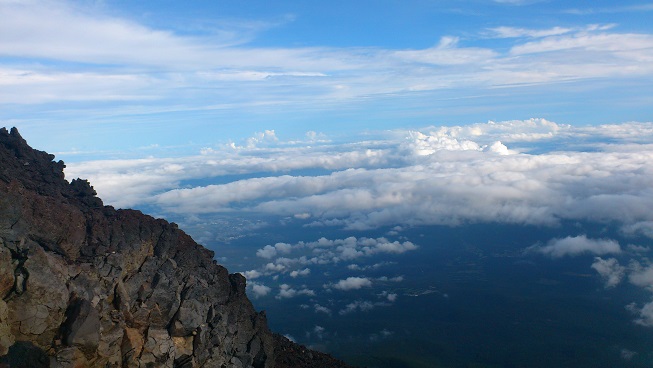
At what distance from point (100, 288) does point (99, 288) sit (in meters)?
0.13

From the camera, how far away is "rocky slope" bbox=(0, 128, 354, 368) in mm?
31578

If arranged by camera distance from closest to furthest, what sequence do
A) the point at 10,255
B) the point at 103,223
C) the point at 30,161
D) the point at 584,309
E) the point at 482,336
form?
the point at 10,255 → the point at 103,223 → the point at 30,161 → the point at 482,336 → the point at 584,309

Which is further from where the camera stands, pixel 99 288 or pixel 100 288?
pixel 100 288

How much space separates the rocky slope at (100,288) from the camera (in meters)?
31.6

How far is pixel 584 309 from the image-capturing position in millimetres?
155875

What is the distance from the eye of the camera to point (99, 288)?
120 feet

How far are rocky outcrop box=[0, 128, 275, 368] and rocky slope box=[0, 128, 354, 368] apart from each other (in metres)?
0.08

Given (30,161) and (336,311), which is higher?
(30,161)

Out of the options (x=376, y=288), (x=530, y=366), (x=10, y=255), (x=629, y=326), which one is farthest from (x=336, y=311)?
(x=10, y=255)

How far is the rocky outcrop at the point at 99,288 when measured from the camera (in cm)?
3158

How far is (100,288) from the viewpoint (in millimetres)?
36656

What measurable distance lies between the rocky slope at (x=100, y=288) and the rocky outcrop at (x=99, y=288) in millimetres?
83

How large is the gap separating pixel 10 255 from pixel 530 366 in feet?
370

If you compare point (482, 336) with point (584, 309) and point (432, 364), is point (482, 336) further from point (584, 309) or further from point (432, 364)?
point (584, 309)
